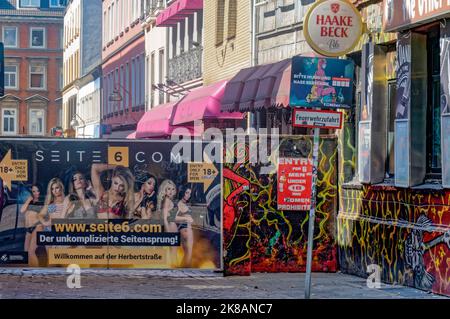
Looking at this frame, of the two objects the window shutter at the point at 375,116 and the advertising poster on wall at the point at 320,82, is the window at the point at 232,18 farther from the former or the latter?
the advertising poster on wall at the point at 320,82

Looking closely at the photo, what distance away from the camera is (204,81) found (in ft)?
116

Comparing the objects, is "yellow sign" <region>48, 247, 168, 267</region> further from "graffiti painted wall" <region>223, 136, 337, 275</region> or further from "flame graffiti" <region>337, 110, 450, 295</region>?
"flame graffiti" <region>337, 110, 450, 295</region>

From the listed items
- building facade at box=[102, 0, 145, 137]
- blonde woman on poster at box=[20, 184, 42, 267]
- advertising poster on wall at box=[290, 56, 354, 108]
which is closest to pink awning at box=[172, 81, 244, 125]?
blonde woman on poster at box=[20, 184, 42, 267]

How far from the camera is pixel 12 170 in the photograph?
55.3 ft

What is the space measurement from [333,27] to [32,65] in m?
95.4

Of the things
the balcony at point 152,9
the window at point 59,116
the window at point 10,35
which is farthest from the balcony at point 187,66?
the window at point 10,35

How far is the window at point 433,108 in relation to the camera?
15.6m

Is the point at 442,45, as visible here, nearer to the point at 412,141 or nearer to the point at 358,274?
the point at 412,141

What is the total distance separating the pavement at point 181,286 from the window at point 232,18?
44.5 ft

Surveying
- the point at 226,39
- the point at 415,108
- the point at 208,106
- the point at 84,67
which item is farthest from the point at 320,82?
the point at 84,67

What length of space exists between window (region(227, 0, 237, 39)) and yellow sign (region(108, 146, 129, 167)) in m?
14.1

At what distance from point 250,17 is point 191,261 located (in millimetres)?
12063

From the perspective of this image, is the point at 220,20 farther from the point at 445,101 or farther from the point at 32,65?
the point at 32,65

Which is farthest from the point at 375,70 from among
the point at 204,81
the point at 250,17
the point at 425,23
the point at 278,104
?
the point at 204,81
